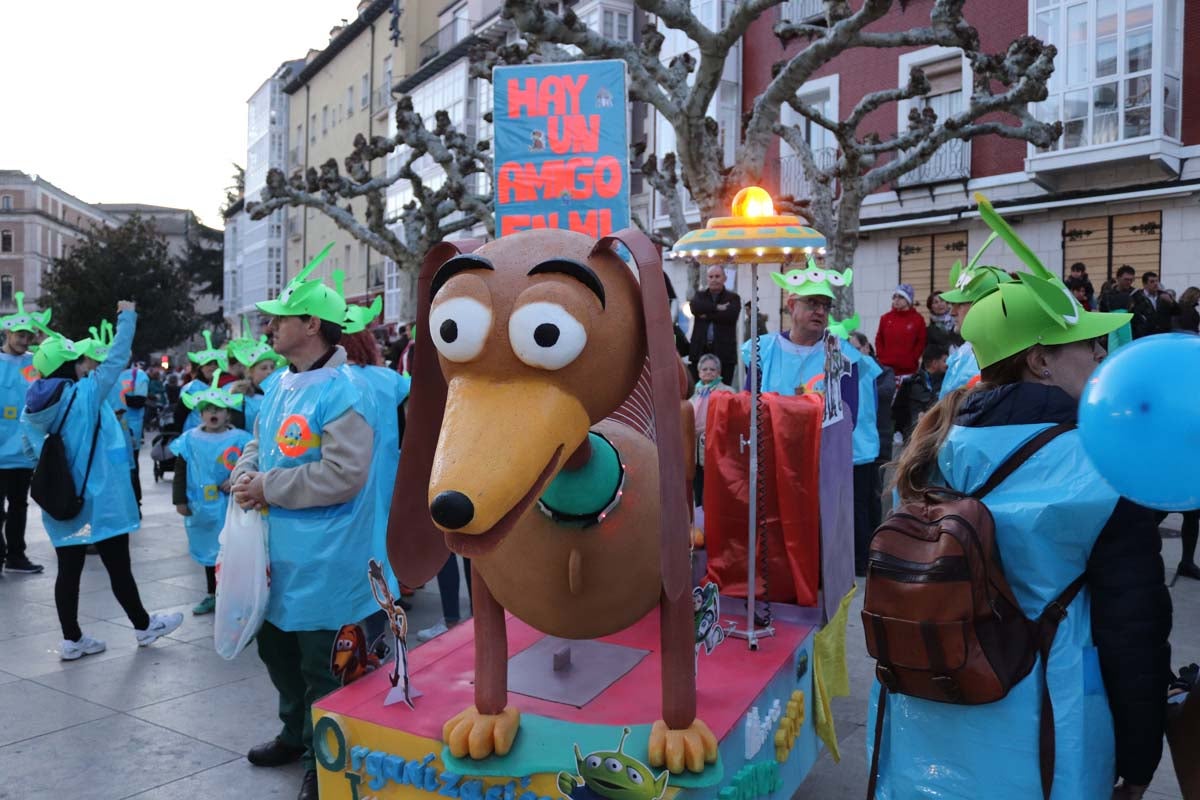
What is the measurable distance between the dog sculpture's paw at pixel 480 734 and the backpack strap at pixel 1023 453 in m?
1.38

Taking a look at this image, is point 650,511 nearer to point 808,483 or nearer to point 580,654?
point 580,654

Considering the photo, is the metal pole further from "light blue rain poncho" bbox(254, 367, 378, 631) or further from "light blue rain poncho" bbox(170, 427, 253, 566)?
"light blue rain poncho" bbox(170, 427, 253, 566)

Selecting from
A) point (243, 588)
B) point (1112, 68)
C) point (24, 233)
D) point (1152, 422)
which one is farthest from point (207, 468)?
point (24, 233)

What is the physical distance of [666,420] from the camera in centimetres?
223

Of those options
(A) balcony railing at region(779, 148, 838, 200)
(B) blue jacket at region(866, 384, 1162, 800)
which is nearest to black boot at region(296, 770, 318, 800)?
(B) blue jacket at region(866, 384, 1162, 800)

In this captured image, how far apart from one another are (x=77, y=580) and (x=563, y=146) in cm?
363

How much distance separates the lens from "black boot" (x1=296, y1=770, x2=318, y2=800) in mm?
3471

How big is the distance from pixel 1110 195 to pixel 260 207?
15.8m

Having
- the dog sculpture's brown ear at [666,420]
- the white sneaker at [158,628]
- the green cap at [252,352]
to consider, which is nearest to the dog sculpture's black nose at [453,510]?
the dog sculpture's brown ear at [666,420]

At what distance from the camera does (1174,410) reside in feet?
5.11

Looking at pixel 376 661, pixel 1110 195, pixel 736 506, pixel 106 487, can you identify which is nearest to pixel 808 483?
pixel 736 506

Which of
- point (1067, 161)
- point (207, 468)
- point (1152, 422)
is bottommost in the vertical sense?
point (207, 468)

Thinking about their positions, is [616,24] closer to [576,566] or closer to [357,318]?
[357,318]

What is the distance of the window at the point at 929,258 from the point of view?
18.0 m
